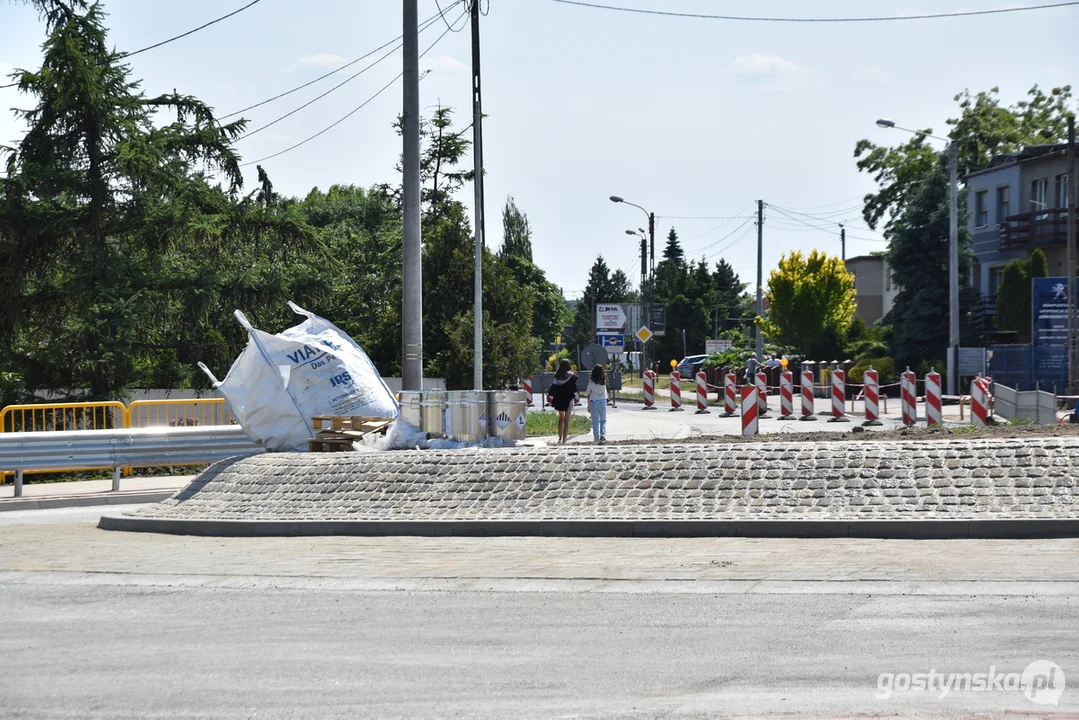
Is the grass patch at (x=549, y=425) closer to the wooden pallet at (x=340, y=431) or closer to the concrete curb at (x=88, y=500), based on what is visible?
the wooden pallet at (x=340, y=431)

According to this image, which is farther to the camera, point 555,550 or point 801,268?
point 801,268

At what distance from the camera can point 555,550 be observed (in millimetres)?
10969

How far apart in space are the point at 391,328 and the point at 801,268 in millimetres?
34121

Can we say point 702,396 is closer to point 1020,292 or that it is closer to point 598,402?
point 1020,292

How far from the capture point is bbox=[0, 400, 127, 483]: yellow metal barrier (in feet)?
62.4

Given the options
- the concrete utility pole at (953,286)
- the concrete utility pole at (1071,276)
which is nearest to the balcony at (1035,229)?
the concrete utility pole at (953,286)

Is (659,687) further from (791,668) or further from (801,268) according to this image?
(801,268)

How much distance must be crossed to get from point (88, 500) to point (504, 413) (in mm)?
6006

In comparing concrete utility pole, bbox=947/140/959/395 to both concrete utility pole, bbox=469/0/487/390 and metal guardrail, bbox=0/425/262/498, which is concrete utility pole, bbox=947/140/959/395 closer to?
concrete utility pole, bbox=469/0/487/390

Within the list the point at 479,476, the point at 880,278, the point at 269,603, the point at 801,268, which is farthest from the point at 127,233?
the point at 880,278

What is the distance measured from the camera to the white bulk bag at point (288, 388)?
1692 cm

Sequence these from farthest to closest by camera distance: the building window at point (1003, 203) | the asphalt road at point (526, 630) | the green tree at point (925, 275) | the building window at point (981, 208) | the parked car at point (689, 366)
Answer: the parked car at point (689, 366), the building window at point (981, 208), the building window at point (1003, 203), the green tree at point (925, 275), the asphalt road at point (526, 630)

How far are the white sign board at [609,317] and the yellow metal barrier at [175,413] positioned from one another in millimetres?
32598

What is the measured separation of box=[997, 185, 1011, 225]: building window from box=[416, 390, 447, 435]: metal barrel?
42.1 meters
